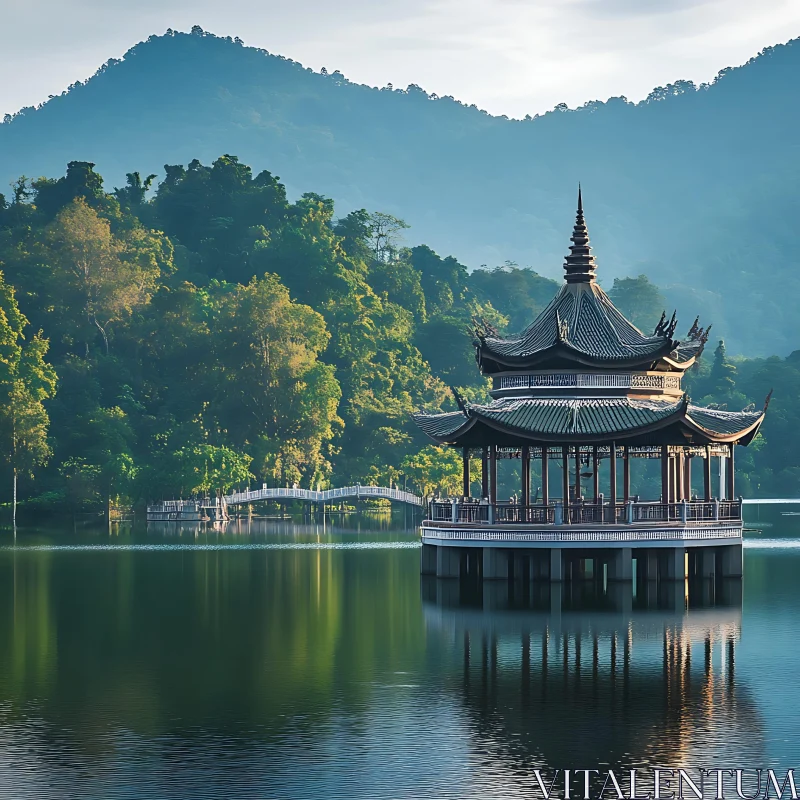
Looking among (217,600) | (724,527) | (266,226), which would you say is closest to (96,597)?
(217,600)

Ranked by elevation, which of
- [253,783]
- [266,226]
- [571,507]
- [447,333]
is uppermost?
[266,226]

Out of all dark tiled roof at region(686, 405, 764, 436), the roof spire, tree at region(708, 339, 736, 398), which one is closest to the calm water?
dark tiled roof at region(686, 405, 764, 436)

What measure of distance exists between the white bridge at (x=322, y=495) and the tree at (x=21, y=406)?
13971 millimetres

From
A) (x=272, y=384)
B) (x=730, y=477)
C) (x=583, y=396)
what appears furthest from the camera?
(x=272, y=384)

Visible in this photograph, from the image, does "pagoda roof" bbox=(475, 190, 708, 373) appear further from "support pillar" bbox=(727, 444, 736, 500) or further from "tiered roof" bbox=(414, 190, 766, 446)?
"support pillar" bbox=(727, 444, 736, 500)

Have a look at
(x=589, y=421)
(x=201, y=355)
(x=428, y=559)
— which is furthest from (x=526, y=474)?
(x=201, y=355)

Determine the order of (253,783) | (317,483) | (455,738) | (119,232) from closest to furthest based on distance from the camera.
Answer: (253,783) → (455,738) → (317,483) → (119,232)

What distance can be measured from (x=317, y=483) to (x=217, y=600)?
259ft

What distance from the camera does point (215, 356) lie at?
→ 137500 mm

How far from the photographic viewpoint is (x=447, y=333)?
170500 millimetres

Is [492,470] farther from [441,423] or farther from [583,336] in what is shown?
[583,336]

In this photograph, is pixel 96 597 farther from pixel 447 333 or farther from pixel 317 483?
pixel 447 333

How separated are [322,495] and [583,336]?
60532mm

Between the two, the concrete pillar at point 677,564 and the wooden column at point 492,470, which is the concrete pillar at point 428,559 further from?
the concrete pillar at point 677,564
